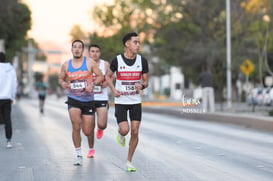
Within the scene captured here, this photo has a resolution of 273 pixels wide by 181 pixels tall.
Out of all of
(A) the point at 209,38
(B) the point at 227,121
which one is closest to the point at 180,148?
(B) the point at 227,121

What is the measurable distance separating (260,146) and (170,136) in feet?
11.2

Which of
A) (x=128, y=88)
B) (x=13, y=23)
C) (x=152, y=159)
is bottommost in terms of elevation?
(x=152, y=159)

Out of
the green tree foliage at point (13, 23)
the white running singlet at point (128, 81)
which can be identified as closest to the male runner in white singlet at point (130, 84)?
the white running singlet at point (128, 81)

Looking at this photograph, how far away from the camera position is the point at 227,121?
24.8 m

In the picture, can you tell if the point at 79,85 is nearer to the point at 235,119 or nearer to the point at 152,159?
the point at 152,159

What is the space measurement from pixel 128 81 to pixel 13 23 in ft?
101

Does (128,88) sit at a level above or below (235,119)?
above

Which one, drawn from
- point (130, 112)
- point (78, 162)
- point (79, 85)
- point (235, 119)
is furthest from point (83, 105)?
point (235, 119)

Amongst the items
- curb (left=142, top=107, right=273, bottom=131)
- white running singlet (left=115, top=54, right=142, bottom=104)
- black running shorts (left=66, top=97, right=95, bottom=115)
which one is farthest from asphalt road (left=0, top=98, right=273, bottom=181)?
curb (left=142, top=107, right=273, bottom=131)

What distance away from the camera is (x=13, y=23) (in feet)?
130

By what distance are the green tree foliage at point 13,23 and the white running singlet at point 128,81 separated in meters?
23.4

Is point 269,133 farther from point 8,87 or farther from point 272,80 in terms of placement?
point 272,80

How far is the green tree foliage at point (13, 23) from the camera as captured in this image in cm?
3331

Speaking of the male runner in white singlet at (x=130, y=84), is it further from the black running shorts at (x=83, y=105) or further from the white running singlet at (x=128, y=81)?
the black running shorts at (x=83, y=105)
